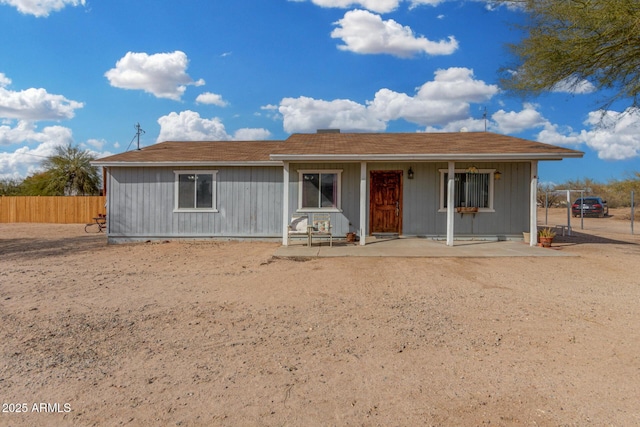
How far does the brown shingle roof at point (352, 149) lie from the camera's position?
10109 mm

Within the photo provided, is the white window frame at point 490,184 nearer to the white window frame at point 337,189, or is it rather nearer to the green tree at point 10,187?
the white window frame at point 337,189

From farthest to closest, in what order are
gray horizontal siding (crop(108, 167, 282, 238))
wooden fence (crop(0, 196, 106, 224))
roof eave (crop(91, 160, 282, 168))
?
1. wooden fence (crop(0, 196, 106, 224))
2. gray horizontal siding (crop(108, 167, 282, 238))
3. roof eave (crop(91, 160, 282, 168))

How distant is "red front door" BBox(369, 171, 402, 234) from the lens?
38.7 ft

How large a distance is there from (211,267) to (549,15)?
9.53m

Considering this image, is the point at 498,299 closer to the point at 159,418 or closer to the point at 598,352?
the point at 598,352

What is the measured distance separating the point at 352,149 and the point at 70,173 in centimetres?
2703

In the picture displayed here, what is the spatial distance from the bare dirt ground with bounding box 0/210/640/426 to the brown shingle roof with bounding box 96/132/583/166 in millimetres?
3995

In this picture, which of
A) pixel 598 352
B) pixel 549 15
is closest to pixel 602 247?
pixel 549 15

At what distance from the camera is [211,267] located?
7988mm

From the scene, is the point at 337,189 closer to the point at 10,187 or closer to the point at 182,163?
the point at 182,163

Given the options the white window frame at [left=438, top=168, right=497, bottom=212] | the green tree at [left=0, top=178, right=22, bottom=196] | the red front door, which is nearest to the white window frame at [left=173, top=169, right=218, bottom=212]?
the red front door

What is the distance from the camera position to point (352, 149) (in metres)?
10.9

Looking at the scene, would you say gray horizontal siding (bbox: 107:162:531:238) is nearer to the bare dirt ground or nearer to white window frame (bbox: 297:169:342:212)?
white window frame (bbox: 297:169:342:212)

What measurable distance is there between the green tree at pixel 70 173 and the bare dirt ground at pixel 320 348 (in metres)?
Result: 25.6
